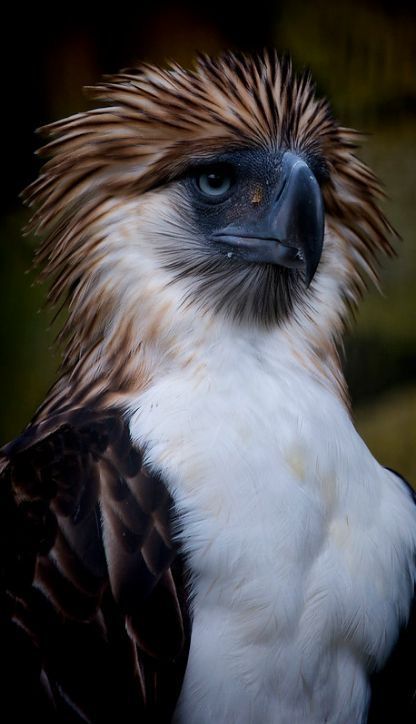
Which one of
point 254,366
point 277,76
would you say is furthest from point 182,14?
point 254,366

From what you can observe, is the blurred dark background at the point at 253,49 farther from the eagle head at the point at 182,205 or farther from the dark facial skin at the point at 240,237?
the dark facial skin at the point at 240,237

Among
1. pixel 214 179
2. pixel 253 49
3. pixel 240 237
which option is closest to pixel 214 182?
pixel 214 179

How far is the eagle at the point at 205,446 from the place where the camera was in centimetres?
149

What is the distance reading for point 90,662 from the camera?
4.83 feet

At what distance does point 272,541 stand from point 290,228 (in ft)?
1.77

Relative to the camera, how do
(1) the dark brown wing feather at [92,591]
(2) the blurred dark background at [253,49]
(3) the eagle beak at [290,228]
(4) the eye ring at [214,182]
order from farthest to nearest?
(2) the blurred dark background at [253,49] → (4) the eye ring at [214,182] → (3) the eagle beak at [290,228] → (1) the dark brown wing feather at [92,591]

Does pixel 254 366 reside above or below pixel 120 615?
above

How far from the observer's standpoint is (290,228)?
164 centimetres

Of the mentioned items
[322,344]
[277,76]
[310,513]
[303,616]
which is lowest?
[303,616]

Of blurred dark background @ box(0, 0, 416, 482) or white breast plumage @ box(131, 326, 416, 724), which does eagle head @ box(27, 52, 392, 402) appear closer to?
white breast plumage @ box(131, 326, 416, 724)

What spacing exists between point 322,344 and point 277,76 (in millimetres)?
523

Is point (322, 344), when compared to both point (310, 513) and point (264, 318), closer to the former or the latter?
point (264, 318)

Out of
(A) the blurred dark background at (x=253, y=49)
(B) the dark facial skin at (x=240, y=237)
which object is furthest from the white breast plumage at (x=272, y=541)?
(A) the blurred dark background at (x=253, y=49)

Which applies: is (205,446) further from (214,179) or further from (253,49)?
(253,49)
